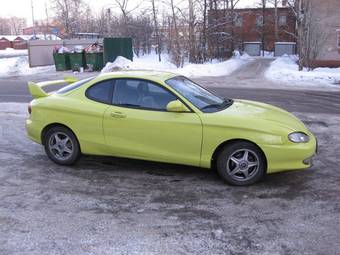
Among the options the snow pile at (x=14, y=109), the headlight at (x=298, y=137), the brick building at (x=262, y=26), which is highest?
the brick building at (x=262, y=26)

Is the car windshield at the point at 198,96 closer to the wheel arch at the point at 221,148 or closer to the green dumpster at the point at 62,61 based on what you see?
A: the wheel arch at the point at 221,148

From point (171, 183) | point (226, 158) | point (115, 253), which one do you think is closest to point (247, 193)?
point (226, 158)

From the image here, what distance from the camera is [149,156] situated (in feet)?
19.2

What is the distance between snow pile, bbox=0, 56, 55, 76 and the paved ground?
21594mm

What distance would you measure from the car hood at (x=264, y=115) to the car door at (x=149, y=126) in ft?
1.78

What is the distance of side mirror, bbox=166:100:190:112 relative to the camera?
18.4ft

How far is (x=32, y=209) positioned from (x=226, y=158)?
231cm

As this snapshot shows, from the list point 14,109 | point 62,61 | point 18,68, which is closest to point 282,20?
point 62,61

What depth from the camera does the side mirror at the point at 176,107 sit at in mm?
5603

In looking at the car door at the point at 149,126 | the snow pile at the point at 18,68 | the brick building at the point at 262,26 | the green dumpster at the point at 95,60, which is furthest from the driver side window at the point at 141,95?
the brick building at the point at 262,26

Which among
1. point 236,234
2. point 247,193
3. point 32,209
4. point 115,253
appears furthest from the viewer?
point 247,193

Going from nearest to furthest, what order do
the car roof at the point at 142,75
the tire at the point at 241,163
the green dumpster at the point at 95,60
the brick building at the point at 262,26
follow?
the tire at the point at 241,163 → the car roof at the point at 142,75 → the green dumpster at the point at 95,60 → the brick building at the point at 262,26

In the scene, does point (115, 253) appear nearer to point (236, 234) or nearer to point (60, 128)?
point (236, 234)

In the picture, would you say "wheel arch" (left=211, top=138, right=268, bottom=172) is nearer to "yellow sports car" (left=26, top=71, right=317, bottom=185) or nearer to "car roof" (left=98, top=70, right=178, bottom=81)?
"yellow sports car" (left=26, top=71, right=317, bottom=185)
